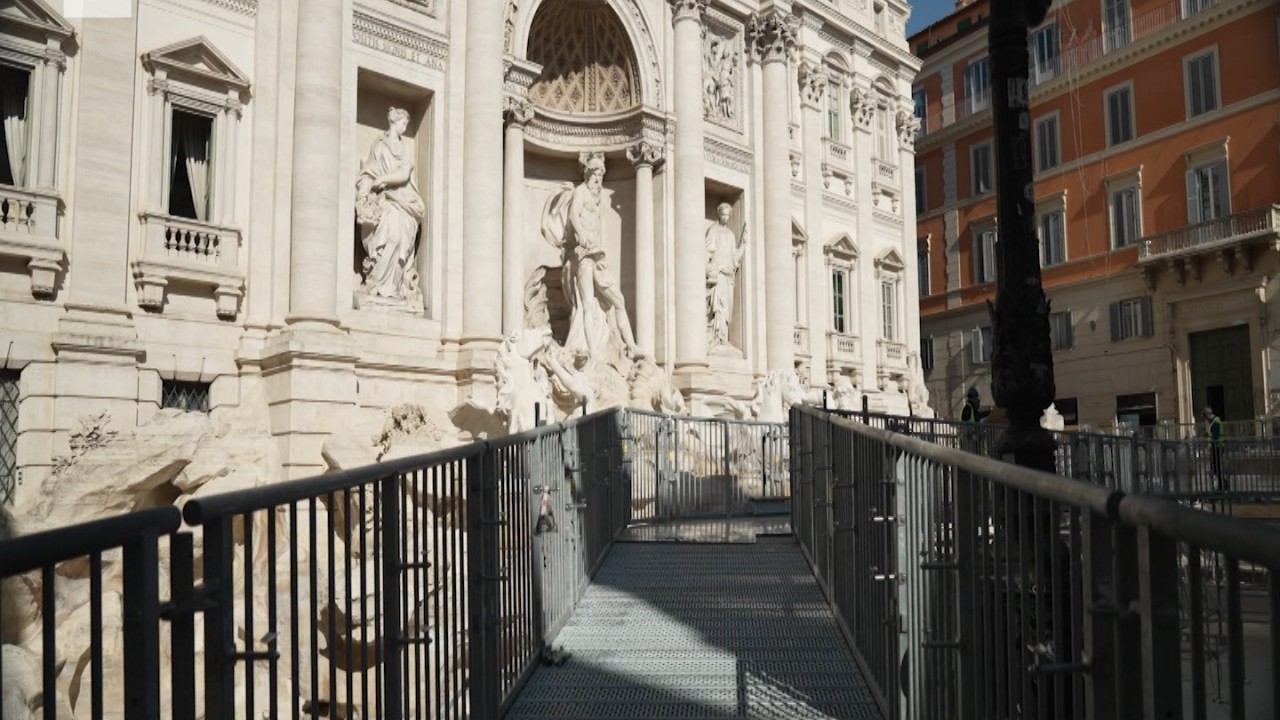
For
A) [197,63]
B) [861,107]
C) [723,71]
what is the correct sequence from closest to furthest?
[197,63], [723,71], [861,107]

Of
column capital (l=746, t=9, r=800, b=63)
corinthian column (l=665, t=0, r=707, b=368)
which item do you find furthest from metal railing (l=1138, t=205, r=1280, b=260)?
corinthian column (l=665, t=0, r=707, b=368)

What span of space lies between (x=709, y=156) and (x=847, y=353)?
7.74m

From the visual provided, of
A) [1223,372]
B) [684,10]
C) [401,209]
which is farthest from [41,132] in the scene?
[1223,372]

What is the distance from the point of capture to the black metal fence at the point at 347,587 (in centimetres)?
200

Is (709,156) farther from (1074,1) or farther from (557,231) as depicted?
(1074,1)

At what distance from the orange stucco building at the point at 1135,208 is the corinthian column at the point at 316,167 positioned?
64.0 feet

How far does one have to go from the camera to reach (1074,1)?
32.6m

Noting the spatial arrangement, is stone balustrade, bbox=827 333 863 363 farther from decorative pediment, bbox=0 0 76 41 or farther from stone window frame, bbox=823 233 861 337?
decorative pediment, bbox=0 0 76 41

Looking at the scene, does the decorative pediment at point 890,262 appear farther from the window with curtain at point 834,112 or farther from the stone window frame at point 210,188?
the stone window frame at point 210,188

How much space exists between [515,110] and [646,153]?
146 inches

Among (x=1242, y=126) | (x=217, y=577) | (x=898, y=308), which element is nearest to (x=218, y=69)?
(x=217, y=577)

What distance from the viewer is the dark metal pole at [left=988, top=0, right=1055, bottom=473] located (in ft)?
16.6

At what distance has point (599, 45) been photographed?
2259cm

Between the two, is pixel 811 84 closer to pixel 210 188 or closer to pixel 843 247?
pixel 843 247
